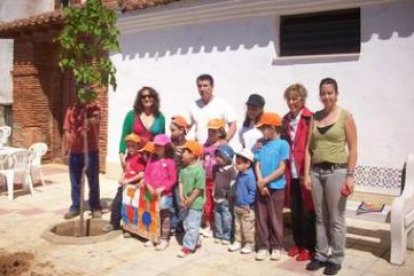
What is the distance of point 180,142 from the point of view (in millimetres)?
5668

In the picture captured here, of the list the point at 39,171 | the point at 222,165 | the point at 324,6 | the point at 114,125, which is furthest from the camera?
the point at 114,125

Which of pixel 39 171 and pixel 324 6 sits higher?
pixel 324 6

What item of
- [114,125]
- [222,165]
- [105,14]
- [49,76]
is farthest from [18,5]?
[222,165]

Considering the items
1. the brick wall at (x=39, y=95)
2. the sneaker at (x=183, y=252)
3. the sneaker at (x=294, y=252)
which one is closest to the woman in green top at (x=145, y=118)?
the sneaker at (x=183, y=252)

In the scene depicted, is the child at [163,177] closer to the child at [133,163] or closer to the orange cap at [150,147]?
the orange cap at [150,147]

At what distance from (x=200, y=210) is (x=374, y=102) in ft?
9.60

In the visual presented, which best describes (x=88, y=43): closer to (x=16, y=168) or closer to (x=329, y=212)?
(x=329, y=212)

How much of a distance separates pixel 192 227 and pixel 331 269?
5.13ft

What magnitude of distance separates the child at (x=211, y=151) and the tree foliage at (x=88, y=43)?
4.42 feet

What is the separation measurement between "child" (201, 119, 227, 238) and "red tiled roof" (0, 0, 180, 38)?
3559 millimetres

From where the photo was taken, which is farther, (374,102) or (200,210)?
(374,102)

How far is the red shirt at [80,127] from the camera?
6.45 metres

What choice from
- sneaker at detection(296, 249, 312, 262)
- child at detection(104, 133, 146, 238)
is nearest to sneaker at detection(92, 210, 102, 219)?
child at detection(104, 133, 146, 238)

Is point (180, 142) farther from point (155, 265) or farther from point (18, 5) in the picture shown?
point (18, 5)
